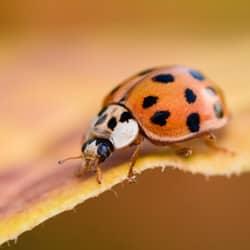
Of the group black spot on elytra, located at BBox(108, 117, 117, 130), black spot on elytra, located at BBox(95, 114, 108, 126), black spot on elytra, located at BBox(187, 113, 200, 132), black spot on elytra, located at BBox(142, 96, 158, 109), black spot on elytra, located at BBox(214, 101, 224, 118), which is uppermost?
black spot on elytra, located at BBox(95, 114, 108, 126)

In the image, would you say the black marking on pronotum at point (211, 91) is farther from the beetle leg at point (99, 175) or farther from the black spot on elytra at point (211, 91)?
the beetle leg at point (99, 175)

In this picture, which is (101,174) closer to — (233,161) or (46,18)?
(233,161)

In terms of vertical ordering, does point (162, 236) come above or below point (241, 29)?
below

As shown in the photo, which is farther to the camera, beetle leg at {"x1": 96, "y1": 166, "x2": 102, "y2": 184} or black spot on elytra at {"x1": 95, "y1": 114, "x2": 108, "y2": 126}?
black spot on elytra at {"x1": 95, "y1": 114, "x2": 108, "y2": 126}

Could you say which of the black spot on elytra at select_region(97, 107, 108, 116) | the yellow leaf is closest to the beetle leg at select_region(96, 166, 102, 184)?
the yellow leaf

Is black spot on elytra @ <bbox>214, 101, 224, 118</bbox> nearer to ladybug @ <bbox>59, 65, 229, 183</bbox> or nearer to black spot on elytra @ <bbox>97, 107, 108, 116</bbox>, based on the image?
ladybug @ <bbox>59, 65, 229, 183</bbox>

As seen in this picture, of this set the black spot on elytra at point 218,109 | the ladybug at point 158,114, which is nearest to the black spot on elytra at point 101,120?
the ladybug at point 158,114

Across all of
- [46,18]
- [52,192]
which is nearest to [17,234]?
[52,192]
